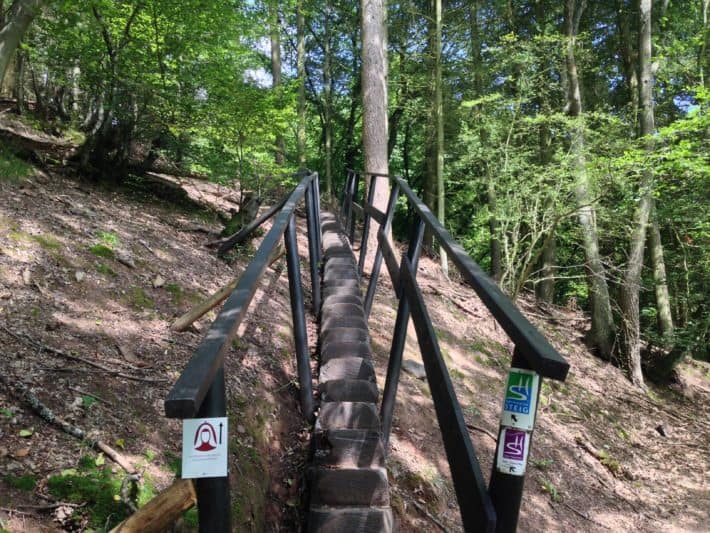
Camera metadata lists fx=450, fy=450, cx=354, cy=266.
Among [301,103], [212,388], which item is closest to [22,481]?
[212,388]

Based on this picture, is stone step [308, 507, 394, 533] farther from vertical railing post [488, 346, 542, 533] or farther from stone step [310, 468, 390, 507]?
vertical railing post [488, 346, 542, 533]

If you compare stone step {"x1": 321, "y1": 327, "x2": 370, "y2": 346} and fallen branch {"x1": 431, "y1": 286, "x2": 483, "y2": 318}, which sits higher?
stone step {"x1": 321, "y1": 327, "x2": 370, "y2": 346}

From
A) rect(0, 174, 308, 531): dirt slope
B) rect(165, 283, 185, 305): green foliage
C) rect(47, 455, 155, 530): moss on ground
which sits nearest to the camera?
rect(47, 455, 155, 530): moss on ground

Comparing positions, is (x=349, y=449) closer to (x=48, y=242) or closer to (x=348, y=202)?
(x=48, y=242)

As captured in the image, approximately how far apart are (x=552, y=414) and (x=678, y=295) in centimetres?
1017

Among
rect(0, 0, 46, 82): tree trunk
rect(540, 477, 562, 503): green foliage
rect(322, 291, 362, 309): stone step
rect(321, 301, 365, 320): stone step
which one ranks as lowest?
rect(540, 477, 562, 503): green foliage

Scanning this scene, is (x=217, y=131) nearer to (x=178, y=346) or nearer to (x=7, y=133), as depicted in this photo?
(x=7, y=133)

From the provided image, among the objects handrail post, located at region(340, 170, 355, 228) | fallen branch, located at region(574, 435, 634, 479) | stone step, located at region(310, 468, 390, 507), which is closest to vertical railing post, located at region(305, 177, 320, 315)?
stone step, located at region(310, 468, 390, 507)

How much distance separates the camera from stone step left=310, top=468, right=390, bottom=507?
2.39 meters

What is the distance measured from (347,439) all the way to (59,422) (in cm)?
150

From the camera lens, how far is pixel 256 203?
6.54m

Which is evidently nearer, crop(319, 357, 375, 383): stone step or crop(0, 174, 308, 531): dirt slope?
crop(0, 174, 308, 531): dirt slope

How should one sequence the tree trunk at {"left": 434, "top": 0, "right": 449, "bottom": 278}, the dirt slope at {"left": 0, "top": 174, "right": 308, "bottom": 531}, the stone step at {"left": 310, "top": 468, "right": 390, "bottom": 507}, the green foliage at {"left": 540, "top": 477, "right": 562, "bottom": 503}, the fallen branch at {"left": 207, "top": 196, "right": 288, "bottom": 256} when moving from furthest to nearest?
1. the tree trunk at {"left": 434, "top": 0, "right": 449, "bottom": 278}
2. the fallen branch at {"left": 207, "top": 196, "right": 288, "bottom": 256}
3. the green foliage at {"left": 540, "top": 477, "right": 562, "bottom": 503}
4. the stone step at {"left": 310, "top": 468, "right": 390, "bottom": 507}
5. the dirt slope at {"left": 0, "top": 174, "right": 308, "bottom": 531}

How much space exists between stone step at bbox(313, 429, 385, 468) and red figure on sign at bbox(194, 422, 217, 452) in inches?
62.2
